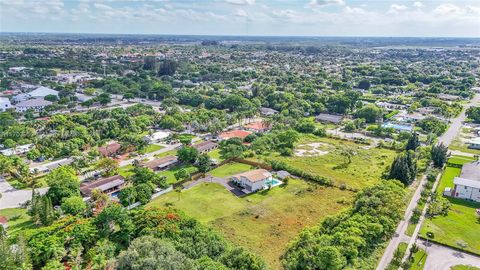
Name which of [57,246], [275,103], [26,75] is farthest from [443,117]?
[26,75]

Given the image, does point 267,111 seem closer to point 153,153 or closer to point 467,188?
point 153,153

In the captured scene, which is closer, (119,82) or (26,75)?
(119,82)

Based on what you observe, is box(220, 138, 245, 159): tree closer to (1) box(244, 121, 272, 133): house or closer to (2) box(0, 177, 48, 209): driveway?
(1) box(244, 121, 272, 133): house

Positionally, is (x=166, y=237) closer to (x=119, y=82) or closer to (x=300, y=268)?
(x=300, y=268)

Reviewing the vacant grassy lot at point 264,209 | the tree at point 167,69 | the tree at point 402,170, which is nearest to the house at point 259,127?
the vacant grassy lot at point 264,209

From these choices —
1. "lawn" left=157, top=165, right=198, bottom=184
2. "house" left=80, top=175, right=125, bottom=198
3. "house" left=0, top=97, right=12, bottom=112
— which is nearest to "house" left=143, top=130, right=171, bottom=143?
"lawn" left=157, top=165, right=198, bottom=184

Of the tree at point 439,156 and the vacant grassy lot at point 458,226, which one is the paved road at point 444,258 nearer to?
the vacant grassy lot at point 458,226
